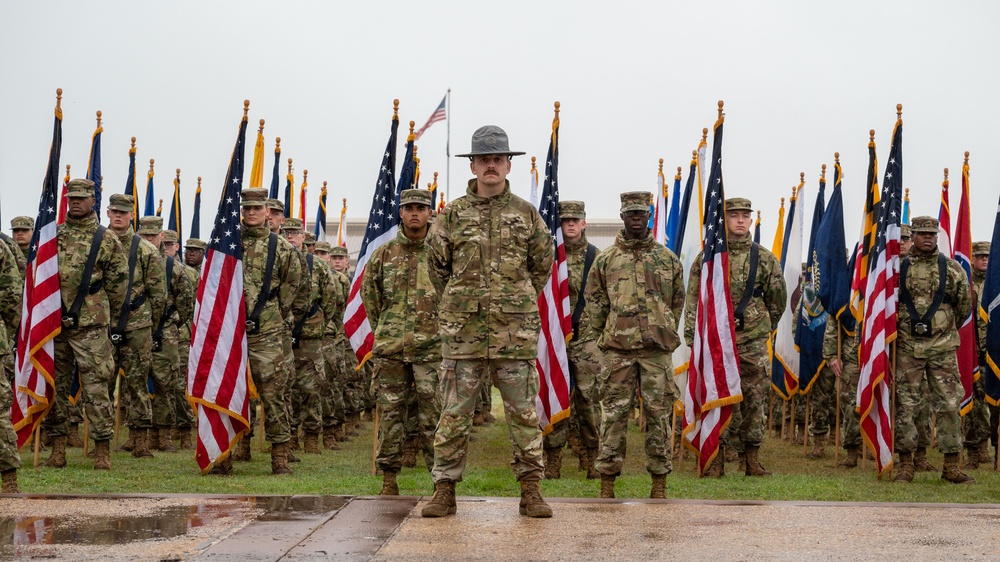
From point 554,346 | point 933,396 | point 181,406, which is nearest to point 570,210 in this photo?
point 554,346

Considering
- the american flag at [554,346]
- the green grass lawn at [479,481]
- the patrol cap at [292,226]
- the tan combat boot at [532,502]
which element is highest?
the patrol cap at [292,226]

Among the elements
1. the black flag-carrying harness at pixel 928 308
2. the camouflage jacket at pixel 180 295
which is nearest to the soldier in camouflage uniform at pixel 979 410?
the black flag-carrying harness at pixel 928 308

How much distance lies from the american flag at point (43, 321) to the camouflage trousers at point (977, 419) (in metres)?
9.03

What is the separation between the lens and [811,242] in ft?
52.7

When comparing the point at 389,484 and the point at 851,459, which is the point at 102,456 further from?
the point at 851,459

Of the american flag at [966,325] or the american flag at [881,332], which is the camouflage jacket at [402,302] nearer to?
the american flag at [881,332]

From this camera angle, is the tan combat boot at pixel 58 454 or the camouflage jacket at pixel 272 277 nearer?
the camouflage jacket at pixel 272 277

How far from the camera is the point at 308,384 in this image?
42.9ft

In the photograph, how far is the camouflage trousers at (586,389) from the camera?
36.1 ft

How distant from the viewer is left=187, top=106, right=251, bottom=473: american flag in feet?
33.9

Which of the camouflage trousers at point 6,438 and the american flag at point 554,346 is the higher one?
the american flag at point 554,346

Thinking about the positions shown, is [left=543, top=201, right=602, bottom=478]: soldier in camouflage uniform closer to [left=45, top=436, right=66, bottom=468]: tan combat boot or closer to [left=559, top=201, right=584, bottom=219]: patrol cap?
[left=559, top=201, right=584, bottom=219]: patrol cap

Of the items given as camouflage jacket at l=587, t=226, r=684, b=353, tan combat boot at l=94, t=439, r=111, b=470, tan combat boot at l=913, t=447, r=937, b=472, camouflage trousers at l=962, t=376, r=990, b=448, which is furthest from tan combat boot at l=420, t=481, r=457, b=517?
camouflage trousers at l=962, t=376, r=990, b=448

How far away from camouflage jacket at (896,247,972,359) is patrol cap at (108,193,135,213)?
7465mm
